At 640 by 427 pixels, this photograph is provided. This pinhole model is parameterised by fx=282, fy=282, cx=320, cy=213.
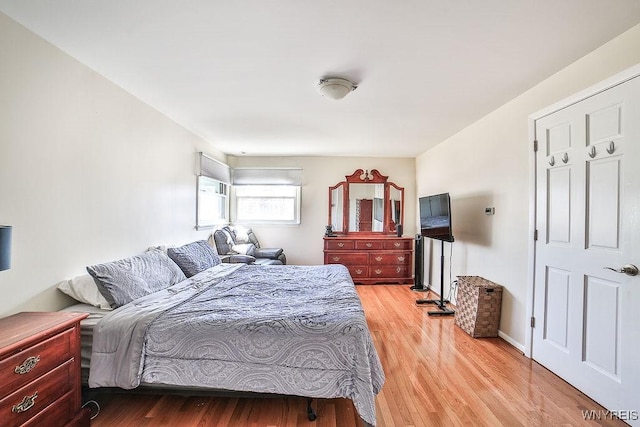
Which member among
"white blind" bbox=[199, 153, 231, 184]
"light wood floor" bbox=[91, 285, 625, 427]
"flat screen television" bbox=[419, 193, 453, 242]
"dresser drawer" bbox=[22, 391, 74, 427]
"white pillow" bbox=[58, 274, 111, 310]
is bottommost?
"light wood floor" bbox=[91, 285, 625, 427]

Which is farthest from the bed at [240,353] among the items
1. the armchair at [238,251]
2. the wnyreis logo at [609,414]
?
the armchair at [238,251]

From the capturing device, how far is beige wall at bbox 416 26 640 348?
196 centimetres

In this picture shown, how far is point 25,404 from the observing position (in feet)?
4.23

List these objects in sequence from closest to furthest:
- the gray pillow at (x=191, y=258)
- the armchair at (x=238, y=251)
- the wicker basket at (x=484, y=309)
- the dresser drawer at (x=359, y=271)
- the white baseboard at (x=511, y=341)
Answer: the white baseboard at (x=511, y=341) → the wicker basket at (x=484, y=309) → the gray pillow at (x=191, y=258) → the armchair at (x=238, y=251) → the dresser drawer at (x=359, y=271)

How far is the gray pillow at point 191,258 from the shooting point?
304 centimetres

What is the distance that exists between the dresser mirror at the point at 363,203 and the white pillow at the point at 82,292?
12.8 ft

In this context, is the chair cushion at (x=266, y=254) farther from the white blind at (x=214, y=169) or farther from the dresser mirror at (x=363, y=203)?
the white blind at (x=214, y=169)

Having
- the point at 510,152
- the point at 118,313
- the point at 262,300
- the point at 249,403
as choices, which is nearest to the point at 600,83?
the point at 510,152

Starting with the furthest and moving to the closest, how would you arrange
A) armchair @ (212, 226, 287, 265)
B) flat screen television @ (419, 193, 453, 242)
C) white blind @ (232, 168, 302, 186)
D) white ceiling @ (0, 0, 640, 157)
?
white blind @ (232, 168, 302, 186)
armchair @ (212, 226, 287, 265)
flat screen television @ (419, 193, 453, 242)
white ceiling @ (0, 0, 640, 157)

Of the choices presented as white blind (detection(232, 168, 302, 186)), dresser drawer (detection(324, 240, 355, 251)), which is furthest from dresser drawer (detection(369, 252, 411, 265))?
white blind (detection(232, 168, 302, 186))

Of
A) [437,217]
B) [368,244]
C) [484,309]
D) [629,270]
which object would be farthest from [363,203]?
[629,270]

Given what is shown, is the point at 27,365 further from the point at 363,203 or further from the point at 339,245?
the point at 363,203

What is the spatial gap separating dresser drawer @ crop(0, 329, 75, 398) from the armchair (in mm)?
2673

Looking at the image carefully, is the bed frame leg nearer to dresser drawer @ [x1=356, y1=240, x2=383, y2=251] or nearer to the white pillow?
the white pillow
